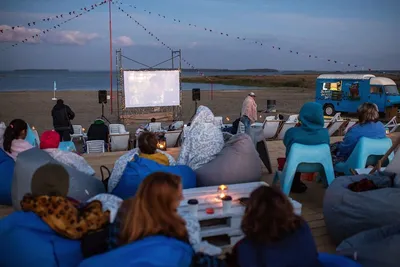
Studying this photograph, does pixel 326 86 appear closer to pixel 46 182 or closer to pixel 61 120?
pixel 61 120

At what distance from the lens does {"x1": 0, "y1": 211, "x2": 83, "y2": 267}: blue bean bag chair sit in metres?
2.54

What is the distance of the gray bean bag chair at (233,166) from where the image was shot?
4.49 metres

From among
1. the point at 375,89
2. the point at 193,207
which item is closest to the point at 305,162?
the point at 193,207

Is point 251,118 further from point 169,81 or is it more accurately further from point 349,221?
point 349,221

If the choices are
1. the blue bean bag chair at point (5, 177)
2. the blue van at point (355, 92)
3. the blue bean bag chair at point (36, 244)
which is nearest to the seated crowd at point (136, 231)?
the blue bean bag chair at point (36, 244)

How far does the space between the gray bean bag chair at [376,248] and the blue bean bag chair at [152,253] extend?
136 centimetres

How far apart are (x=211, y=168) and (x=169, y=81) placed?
979 centimetres

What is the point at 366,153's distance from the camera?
193 inches

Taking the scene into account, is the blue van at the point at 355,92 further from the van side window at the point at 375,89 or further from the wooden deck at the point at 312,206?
the wooden deck at the point at 312,206

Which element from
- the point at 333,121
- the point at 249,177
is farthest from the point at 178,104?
the point at 249,177

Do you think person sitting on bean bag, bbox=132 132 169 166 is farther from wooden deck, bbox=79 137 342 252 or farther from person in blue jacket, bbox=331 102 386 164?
person in blue jacket, bbox=331 102 386 164

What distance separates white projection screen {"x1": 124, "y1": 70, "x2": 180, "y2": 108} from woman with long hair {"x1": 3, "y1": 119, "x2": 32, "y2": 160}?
867cm

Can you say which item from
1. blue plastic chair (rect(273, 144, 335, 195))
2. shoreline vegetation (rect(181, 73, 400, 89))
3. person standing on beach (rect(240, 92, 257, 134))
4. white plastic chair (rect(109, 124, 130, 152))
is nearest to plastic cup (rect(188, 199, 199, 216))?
blue plastic chair (rect(273, 144, 335, 195))

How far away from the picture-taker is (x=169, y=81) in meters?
14.0
